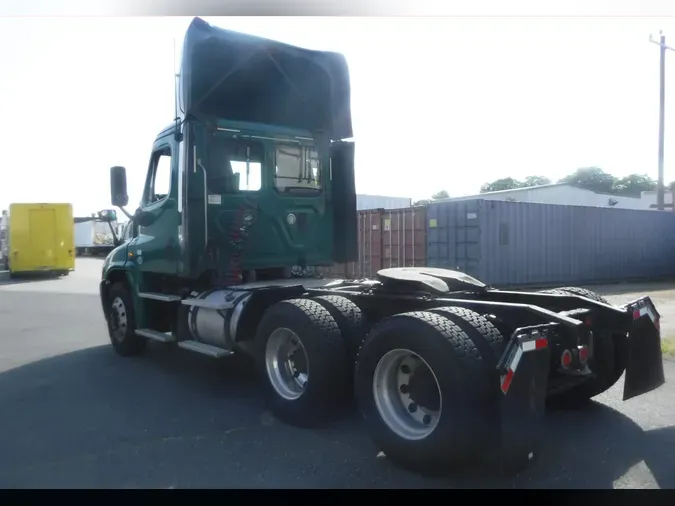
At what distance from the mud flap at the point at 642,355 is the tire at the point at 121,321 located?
19.2 feet

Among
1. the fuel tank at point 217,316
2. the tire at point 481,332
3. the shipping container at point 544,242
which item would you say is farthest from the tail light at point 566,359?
the shipping container at point 544,242

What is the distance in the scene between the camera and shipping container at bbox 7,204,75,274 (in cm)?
2545

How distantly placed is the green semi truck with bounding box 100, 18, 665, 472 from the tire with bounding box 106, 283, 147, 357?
0.03 metres

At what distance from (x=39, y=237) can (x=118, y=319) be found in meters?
20.1

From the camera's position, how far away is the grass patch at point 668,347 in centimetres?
789

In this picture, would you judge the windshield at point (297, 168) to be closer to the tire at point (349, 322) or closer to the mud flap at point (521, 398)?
the tire at point (349, 322)

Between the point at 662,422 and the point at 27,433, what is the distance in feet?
17.6

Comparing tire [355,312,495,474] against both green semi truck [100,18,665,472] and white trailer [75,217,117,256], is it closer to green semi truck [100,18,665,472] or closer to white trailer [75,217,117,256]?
green semi truck [100,18,665,472]

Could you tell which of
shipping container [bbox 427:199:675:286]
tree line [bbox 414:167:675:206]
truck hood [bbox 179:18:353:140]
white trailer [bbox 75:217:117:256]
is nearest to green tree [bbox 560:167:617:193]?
tree line [bbox 414:167:675:206]

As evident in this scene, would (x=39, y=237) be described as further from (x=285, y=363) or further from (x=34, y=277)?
(x=285, y=363)

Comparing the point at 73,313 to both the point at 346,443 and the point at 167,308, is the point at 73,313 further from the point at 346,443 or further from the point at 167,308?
the point at 346,443

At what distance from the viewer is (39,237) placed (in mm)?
25656

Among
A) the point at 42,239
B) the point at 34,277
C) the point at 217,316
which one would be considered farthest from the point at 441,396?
the point at 34,277
